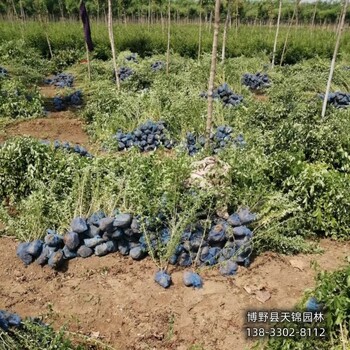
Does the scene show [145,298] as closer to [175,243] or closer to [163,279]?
[163,279]

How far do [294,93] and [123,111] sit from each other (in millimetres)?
3112

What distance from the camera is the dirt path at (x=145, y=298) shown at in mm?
2867

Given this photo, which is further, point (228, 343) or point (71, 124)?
point (71, 124)

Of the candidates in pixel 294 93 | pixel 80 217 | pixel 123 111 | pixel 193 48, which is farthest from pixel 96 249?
pixel 193 48

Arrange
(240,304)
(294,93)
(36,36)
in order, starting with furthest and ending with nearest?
(36,36), (294,93), (240,304)

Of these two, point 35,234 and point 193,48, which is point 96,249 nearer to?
point 35,234

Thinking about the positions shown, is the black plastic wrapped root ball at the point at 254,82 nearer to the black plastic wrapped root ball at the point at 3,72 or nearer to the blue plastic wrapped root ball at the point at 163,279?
the black plastic wrapped root ball at the point at 3,72

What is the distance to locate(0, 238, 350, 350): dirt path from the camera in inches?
113

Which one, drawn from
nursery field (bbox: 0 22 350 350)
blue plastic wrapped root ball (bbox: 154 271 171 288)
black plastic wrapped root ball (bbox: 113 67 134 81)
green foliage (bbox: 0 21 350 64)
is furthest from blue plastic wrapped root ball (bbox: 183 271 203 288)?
green foliage (bbox: 0 21 350 64)

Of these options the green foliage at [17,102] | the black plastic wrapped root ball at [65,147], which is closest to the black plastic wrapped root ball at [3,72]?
the green foliage at [17,102]

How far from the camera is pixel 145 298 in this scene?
3.16m

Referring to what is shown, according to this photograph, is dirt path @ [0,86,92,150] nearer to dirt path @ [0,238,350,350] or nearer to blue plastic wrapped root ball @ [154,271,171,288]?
dirt path @ [0,238,350,350]

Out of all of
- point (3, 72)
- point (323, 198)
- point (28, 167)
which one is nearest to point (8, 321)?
point (28, 167)

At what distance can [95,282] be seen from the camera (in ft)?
10.9
